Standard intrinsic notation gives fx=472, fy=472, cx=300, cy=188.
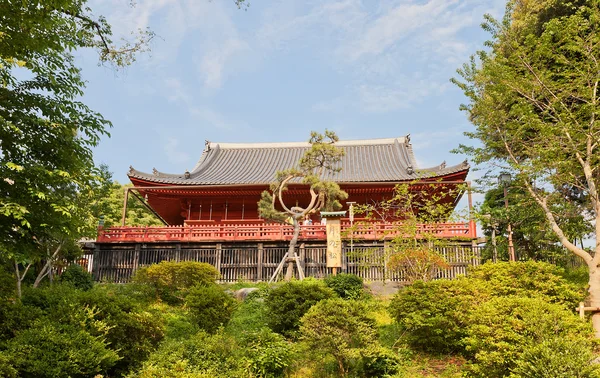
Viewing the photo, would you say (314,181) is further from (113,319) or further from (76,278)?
(113,319)

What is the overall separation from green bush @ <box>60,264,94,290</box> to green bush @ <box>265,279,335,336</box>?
6548 millimetres

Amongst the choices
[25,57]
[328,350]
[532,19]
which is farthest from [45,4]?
[532,19]

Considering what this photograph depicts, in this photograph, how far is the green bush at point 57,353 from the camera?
6.43 meters

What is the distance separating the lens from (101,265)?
1655cm

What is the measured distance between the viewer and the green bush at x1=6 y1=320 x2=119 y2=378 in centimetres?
643

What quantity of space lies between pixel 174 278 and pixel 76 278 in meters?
3.27

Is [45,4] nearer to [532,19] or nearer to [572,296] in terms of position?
[572,296]

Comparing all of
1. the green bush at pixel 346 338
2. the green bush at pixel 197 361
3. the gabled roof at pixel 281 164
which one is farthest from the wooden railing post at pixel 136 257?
the green bush at pixel 346 338

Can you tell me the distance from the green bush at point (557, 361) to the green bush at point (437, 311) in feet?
7.69

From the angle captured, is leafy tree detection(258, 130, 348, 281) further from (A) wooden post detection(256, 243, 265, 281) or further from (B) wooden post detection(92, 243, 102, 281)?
(B) wooden post detection(92, 243, 102, 281)

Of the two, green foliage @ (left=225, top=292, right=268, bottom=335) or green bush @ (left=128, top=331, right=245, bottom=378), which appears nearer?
green bush @ (left=128, top=331, right=245, bottom=378)

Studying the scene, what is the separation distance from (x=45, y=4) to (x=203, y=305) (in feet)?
21.0

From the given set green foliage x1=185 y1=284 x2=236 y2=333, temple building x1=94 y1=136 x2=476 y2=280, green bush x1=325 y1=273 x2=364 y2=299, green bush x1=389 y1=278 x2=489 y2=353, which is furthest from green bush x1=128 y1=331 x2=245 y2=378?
temple building x1=94 y1=136 x2=476 y2=280

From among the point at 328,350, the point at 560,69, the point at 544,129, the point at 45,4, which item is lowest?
the point at 328,350
